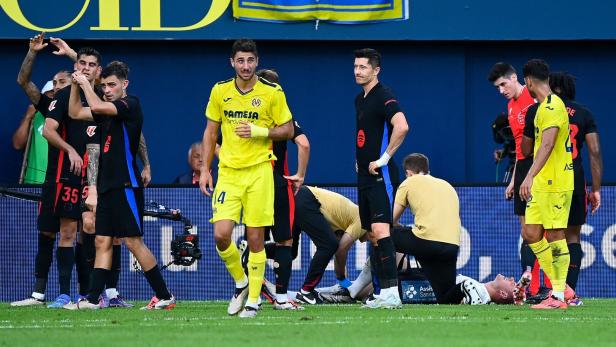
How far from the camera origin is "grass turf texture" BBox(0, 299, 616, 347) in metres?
8.91

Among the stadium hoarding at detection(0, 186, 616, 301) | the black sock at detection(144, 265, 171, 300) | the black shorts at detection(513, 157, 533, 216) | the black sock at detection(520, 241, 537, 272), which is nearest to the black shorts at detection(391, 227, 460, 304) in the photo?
the black sock at detection(520, 241, 537, 272)

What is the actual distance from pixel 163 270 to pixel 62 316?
3.87 m

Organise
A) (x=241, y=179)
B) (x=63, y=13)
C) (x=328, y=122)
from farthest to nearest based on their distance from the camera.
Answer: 1. (x=328, y=122)
2. (x=63, y=13)
3. (x=241, y=179)

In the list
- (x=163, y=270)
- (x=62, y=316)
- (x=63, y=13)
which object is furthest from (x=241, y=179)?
(x=63, y=13)

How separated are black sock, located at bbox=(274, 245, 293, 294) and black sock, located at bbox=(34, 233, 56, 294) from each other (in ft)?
8.02

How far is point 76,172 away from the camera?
12.6 metres

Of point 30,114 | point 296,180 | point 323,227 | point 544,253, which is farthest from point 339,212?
point 30,114

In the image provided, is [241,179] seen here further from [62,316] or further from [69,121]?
[69,121]

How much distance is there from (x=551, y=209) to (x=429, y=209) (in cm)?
200

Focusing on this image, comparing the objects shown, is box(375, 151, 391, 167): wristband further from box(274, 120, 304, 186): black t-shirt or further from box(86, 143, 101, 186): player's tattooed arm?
box(86, 143, 101, 186): player's tattooed arm

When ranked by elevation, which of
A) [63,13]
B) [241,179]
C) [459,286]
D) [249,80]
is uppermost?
[63,13]

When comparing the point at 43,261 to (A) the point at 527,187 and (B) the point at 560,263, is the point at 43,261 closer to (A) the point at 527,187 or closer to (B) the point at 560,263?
(A) the point at 527,187

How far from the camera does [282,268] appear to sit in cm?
1205

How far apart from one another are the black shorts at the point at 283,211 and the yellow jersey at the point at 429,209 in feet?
6.33
